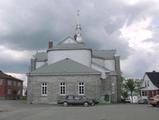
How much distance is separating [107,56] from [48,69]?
83.7 ft

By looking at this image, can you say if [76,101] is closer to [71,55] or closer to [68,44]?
[71,55]

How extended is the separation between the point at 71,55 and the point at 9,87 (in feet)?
127

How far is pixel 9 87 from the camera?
327ft

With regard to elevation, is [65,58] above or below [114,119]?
above

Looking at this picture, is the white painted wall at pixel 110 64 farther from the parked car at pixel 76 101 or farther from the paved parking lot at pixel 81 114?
the paved parking lot at pixel 81 114

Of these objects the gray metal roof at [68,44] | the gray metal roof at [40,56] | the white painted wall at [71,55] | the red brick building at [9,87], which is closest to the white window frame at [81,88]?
the white painted wall at [71,55]

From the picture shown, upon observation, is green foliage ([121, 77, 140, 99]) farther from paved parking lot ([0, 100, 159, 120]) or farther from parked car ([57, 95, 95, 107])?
paved parking lot ([0, 100, 159, 120])

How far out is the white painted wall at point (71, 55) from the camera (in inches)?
2633

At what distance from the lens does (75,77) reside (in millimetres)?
56688

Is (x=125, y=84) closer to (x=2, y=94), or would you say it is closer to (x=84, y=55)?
(x=2, y=94)

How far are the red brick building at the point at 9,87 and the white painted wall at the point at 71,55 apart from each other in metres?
31.6

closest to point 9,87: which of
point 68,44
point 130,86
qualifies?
point 68,44

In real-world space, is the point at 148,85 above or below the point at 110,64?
below

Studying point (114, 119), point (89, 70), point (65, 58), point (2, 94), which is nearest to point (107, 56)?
point (65, 58)
